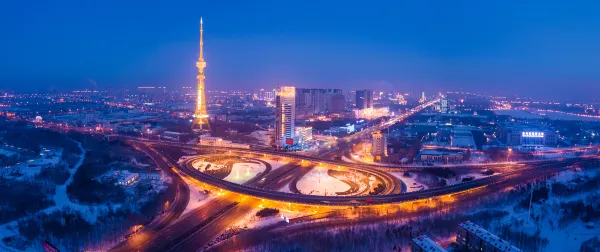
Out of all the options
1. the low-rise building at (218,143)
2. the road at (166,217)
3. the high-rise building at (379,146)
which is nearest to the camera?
the road at (166,217)

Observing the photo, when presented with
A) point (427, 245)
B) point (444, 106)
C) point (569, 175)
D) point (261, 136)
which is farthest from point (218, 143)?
point (444, 106)

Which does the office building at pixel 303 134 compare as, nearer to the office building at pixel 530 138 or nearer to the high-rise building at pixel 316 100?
the office building at pixel 530 138

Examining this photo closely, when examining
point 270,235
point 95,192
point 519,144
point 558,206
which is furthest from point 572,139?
point 95,192

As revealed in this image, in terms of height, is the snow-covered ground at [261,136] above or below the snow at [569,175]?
above

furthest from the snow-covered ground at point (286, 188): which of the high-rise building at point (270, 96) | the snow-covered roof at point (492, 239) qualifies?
the high-rise building at point (270, 96)

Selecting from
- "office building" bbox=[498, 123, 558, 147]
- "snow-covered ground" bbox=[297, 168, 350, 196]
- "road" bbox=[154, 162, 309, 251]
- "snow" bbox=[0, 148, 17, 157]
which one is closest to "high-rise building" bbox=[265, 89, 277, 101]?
"office building" bbox=[498, 123, 558, 147]

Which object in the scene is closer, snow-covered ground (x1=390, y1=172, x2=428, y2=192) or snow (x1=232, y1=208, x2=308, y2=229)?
snow (x1=232, y1=208, x2=308, y2=229)

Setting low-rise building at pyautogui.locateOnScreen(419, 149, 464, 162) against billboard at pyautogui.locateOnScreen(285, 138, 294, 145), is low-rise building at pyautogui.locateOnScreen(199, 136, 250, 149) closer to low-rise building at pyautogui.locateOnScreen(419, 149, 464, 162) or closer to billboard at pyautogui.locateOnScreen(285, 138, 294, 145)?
billboard at pyautogui.locateOnScreen(285, 138, 294, 145)

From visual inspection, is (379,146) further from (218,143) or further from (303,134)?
(218,143)
